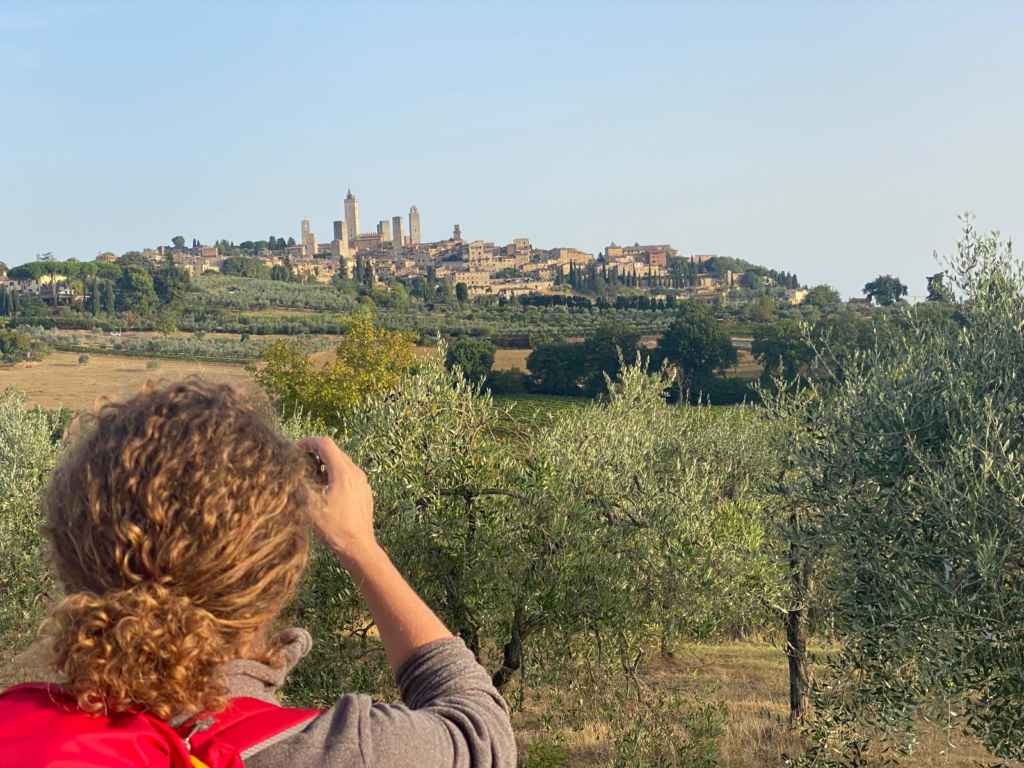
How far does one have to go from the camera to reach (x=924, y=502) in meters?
7.80

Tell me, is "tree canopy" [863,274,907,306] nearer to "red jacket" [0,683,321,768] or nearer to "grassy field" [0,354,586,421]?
"grassy field" [0,354,586,421]

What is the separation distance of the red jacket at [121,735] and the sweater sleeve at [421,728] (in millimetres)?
40

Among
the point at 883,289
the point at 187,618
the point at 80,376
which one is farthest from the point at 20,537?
the point at 883,289

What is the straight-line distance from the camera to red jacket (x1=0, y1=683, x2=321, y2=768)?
1.35 m

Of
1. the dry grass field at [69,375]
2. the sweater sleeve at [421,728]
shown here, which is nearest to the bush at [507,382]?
the dry grass field at [69,375]

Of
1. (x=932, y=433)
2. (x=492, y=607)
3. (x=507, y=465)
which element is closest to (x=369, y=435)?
(x=507, y=465)

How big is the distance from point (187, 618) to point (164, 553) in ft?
0.36

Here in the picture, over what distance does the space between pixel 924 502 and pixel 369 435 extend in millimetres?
6066

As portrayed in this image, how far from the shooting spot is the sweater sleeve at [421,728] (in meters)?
1.53

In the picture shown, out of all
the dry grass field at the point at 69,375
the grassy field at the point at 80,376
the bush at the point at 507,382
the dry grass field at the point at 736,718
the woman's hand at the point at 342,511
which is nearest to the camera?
the woman's hand at the point at 342,511

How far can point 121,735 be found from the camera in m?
1.41

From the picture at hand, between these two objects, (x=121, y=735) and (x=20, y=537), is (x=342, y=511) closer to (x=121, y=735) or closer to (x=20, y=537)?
(x=121, y=735)

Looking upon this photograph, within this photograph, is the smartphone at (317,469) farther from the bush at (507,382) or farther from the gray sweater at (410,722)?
the bush at (507,382)

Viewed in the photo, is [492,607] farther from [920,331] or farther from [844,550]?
[920,331]
